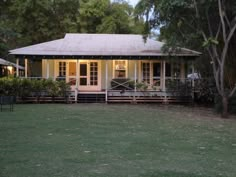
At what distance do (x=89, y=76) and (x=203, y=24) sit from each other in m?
9.63

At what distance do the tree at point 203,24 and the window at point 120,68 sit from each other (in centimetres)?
535

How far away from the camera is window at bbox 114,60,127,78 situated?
2608 cm

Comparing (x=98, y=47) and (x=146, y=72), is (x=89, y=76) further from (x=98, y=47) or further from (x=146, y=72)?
(x=146, y=72)

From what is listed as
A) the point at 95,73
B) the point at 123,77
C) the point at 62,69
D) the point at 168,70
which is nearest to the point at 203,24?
the point at 168,70

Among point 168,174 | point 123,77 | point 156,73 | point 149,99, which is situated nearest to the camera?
point 168,174

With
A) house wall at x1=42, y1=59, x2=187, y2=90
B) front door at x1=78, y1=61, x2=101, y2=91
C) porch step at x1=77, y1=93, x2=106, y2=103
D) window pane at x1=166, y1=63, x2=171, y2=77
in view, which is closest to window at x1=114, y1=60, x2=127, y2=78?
house wall at x1=42, y1=59, x2=187, y2=90

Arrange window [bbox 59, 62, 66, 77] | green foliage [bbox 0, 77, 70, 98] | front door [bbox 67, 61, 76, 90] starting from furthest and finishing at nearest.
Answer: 1. window [bbox 59, 62, 66, 77]
2. front door [bbox 67, 61, 76, 90]
3. green foliage [bbox 0, 77, 70, 98]

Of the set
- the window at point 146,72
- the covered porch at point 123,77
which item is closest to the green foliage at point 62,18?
the window at point 146,72

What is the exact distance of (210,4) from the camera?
17.0 metres

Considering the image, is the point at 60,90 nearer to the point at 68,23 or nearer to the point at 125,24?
the point at 68,23

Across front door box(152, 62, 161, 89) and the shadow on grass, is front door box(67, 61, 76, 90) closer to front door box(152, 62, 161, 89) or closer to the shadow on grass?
front door box(152, 62, 161, 89)

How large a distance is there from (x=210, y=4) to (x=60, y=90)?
10.5 metres

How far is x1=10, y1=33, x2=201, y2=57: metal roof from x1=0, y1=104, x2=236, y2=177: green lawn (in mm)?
10350

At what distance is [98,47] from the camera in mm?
25812
